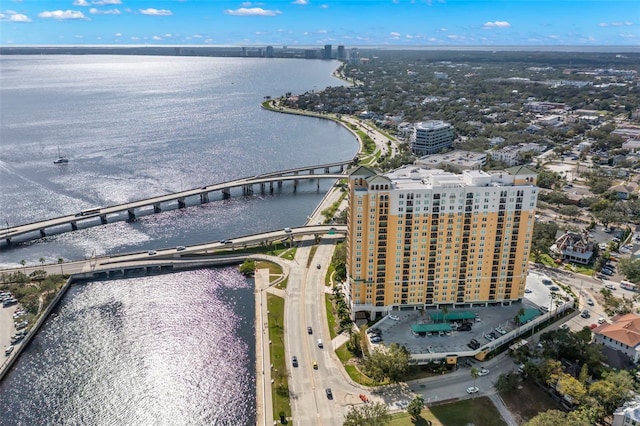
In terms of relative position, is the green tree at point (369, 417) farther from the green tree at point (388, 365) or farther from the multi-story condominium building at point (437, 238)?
the multi-story condominium building at point (437, 238)

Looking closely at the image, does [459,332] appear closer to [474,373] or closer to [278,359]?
[474,373]

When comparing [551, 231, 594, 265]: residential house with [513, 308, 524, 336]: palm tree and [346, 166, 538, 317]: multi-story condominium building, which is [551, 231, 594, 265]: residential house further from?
[513, 308, 524, 336]: palm tree

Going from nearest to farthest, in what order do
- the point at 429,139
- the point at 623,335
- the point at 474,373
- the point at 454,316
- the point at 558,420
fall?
the point at 558,420 → the point at 474,373 → the point at 623,335 → the point at 454,316 → the point at 429,139

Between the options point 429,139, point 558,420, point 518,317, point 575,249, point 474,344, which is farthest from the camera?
point 429,139

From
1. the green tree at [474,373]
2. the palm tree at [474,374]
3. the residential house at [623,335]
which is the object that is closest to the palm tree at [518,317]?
the residential house at [623,335]

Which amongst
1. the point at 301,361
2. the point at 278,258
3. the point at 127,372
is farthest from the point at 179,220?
the point at 301,361

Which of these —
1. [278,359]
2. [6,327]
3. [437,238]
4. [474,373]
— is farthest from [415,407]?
[6,327]

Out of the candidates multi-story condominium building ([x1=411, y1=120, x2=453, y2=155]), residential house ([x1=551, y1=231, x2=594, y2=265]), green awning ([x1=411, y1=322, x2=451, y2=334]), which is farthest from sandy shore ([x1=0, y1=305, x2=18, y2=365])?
multi-story condominium building ([x1=411, y1=120, x2=453, y2=155])
